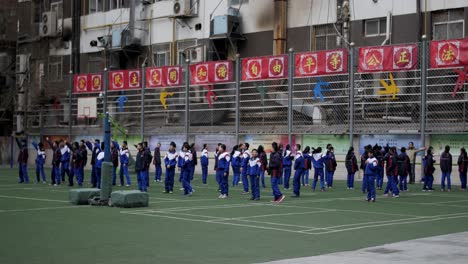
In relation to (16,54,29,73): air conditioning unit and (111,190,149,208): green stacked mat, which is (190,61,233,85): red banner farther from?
(111,190,149,208): green stacked mat

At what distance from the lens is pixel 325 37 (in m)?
40.6

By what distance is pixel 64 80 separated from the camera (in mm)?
53906

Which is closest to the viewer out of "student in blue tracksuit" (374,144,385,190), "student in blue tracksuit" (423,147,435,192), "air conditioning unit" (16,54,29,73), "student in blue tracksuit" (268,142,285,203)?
"student in blue tracksuit" (268,142,285,203)

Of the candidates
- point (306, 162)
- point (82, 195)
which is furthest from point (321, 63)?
point (82, 195)

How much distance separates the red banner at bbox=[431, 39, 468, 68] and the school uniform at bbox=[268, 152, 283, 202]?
39.8 feet

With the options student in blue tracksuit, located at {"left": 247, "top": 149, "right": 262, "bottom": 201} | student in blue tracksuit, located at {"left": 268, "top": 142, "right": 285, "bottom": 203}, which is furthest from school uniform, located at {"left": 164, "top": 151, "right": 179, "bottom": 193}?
student in blue tracksuit, located at {"left": 268, "top": 142, "right": 285, "bottom": 203}

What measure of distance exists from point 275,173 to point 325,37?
18671mm

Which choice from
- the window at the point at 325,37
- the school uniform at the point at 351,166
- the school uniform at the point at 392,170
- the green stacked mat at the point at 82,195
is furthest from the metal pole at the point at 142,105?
the green stacked mat at the point at 82,195

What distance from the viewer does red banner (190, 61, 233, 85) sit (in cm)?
4112

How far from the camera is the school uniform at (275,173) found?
919 inches

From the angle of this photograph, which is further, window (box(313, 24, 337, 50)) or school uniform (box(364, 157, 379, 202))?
window (box(313, 24, 337, 50))

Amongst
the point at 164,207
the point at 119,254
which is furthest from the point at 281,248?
the point at 164,207

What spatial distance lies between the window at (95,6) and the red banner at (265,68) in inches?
701

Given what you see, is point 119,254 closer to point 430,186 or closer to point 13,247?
point 13,247
